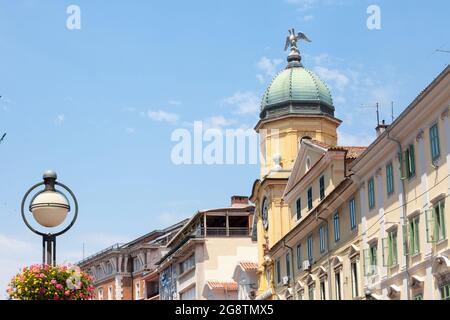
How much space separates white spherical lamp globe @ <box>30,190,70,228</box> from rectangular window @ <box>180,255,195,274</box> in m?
73.5

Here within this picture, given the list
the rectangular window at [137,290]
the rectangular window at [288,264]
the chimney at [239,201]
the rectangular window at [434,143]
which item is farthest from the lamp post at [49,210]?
the rectangular window at [137,290]

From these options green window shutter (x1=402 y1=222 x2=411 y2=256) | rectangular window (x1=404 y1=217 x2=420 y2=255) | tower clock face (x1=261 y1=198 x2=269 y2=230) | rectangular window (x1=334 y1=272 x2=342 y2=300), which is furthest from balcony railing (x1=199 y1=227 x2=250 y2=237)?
rectangular window (x1=404 y1=217 x2=420 y2=255)

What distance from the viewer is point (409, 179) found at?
125 ft

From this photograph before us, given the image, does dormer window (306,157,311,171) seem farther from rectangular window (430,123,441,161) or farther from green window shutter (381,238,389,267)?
rectangular window (430,123,441,161)

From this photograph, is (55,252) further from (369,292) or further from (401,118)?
(369,292)

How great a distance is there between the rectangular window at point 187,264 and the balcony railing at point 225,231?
2630 mm

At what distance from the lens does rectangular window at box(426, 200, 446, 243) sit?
113ft

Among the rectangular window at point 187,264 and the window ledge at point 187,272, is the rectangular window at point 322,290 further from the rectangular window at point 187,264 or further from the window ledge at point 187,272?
the rectangular window at point 187,264

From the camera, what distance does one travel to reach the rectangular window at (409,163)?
3766cm

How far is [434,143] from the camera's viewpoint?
35375 millimetres

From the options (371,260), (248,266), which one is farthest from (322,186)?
(248,266)

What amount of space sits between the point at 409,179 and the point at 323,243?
1415 cm

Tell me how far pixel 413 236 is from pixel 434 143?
13.5ft

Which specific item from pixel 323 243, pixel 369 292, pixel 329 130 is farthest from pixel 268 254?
pixel 369 292
